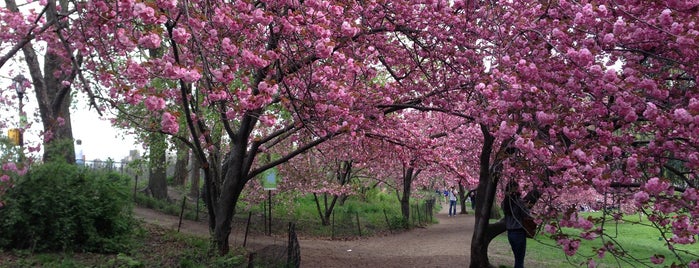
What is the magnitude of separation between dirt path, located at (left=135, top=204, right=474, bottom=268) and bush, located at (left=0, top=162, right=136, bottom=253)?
3249 mm

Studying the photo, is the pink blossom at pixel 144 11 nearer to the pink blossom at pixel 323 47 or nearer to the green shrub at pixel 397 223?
the pink blossom at pixel 323 47

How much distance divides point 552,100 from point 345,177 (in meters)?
14.9

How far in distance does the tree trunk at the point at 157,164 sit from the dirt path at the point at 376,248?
1.54 m

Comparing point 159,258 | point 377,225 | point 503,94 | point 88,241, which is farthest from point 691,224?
point 377,225

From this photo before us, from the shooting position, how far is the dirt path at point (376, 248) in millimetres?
10625

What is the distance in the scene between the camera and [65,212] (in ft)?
25.2

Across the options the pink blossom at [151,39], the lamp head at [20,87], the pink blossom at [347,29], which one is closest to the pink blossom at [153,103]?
the pink blossom at [151,39]

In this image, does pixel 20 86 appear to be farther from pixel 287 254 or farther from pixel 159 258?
pixel 287 254

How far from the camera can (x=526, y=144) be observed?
14.1 ft

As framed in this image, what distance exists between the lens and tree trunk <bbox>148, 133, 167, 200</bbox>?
14.1m

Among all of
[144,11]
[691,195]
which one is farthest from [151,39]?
[691,195]

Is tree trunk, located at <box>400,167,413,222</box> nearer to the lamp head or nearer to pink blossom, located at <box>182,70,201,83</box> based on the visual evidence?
the lamp head

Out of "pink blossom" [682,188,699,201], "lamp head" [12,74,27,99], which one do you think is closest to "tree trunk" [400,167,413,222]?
"lamp head" [12,74,27,99]

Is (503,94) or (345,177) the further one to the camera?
(345,177)
